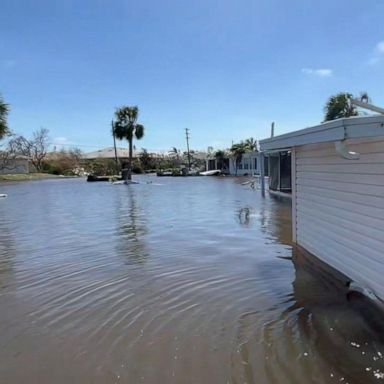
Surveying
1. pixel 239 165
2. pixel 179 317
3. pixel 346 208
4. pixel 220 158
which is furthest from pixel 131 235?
pixel 220 158

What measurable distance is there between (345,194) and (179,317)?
7.97 feet

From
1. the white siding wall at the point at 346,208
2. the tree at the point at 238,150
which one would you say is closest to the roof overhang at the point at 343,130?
the white siding wall at the point at 346,208

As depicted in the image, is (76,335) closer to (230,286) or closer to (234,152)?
(230,286)

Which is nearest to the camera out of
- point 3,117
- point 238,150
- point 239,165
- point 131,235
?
point 131,235

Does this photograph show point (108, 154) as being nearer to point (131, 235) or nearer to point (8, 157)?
point (8, 157)

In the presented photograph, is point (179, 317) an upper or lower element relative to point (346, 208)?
lower

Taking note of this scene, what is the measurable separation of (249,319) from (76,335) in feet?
6.05

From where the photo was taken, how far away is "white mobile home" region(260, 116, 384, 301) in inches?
159

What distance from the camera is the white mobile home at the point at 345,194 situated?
4051 millimetres

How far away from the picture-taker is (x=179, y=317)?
480 cm

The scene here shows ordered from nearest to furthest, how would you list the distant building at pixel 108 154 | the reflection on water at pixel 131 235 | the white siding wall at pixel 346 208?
the white siding wall at pixel 346 208 < the reflection on water at pixel 131 235 < the distant building at pixel 108 154

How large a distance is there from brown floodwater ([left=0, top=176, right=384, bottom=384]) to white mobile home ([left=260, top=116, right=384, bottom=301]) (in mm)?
406

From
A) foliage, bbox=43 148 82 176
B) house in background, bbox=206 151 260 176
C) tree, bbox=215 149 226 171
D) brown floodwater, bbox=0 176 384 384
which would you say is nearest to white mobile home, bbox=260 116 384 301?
brown floodwater, bbox=0 176 384 384

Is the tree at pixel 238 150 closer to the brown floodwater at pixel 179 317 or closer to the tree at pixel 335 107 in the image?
the tree at pixel 335 107
